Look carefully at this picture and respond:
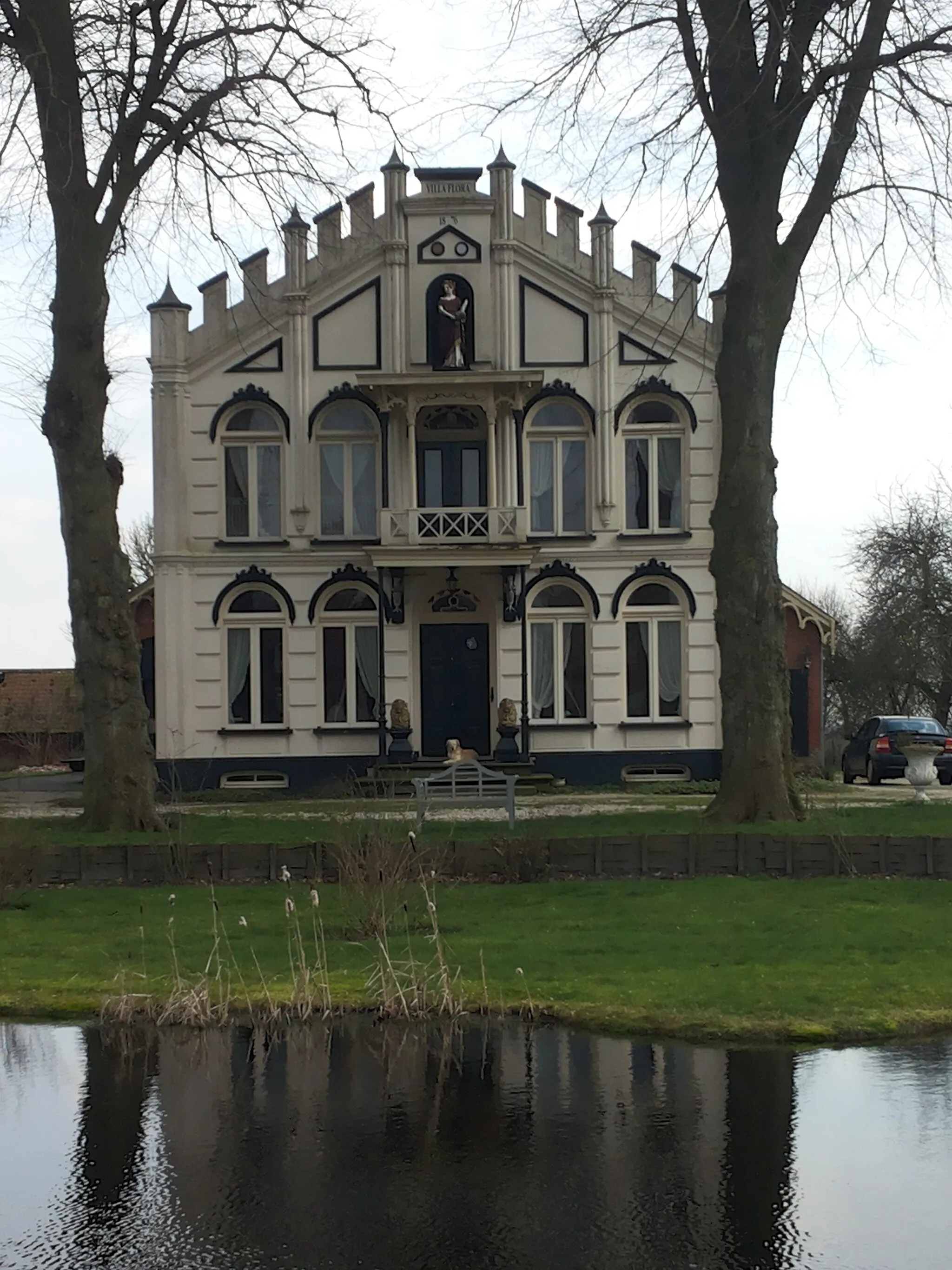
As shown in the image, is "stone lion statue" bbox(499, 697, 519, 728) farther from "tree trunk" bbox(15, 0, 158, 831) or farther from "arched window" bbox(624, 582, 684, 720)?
"tree trunk" bbox(15, 0, 158, 831)

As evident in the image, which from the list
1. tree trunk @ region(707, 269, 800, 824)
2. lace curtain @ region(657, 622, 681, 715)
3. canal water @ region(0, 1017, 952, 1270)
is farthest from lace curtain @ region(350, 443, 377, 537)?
canal water @ region(0, 1017, 952, 1270)

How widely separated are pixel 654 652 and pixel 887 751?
5.65 metres

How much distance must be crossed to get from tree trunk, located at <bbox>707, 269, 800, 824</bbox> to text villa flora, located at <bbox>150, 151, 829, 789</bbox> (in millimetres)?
11736

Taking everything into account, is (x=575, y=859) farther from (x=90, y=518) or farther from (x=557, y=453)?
(x=557, y=453)

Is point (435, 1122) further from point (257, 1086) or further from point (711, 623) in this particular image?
point (711, 623)

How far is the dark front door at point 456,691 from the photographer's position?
3080 centimetres

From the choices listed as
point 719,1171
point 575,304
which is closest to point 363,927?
point 719,1171

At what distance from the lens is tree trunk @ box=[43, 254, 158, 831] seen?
63.1 feet

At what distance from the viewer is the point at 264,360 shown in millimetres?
30812

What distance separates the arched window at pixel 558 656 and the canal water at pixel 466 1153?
72.2 ft

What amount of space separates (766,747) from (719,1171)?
40.3ft

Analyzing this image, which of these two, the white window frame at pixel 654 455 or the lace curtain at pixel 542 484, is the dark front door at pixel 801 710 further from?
the lace curtain at pixel 542 484

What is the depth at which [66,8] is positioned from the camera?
18656 mm

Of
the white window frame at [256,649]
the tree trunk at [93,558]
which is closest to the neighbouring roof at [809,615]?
the white window frame at [256,649]
